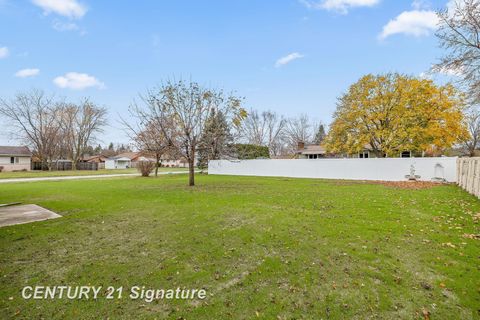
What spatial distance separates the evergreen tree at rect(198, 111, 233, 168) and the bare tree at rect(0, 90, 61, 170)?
34.0 meters

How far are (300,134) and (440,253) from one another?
146ft

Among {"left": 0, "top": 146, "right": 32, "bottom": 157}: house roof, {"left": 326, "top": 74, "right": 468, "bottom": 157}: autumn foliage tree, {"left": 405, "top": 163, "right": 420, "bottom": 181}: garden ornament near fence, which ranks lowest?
{"left": 405, "top": 163, "right": 420, "bottom": 181}: garden ornament near fence

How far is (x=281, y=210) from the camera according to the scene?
7023 mm

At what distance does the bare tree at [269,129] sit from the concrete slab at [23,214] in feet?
128

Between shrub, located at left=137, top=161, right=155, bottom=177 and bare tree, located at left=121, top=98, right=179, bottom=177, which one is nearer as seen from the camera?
bare tree, located at left=121, top=98, right=179, bottom=177

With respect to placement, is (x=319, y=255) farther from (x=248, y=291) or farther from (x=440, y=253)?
(x=440, y=253)

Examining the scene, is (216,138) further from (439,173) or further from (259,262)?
(439,173)

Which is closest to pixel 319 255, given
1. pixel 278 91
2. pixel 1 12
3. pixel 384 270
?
pixel 384 270

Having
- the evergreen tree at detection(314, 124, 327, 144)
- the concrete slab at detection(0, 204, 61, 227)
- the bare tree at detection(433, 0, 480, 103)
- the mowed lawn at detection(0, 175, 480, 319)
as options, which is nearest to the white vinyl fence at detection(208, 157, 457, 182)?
the bare tree at detection(433, 0, 480, 103)

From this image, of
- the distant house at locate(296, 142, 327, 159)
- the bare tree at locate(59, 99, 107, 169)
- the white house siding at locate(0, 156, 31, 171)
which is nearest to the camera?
the distant house at locate(296, 142, 327, 159)

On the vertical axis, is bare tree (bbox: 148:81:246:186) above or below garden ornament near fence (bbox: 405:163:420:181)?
above

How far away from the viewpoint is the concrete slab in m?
6.11

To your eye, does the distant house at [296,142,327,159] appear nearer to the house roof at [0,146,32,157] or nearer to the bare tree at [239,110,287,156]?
the bare tree at [239,110,287,156]

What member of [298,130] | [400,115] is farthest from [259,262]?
[298,130]
